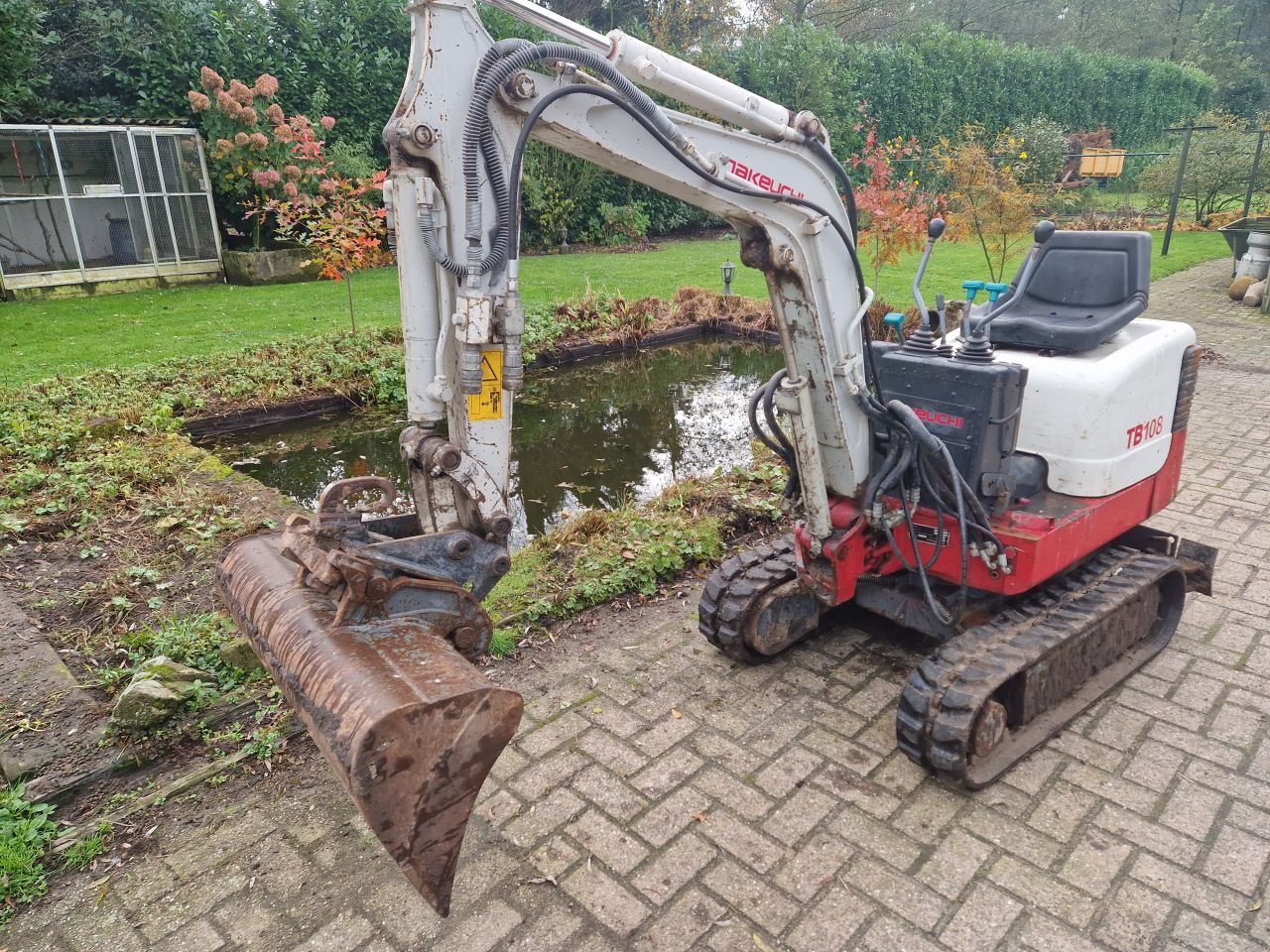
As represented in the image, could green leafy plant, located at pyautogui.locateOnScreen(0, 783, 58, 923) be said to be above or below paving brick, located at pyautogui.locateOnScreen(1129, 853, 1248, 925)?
above

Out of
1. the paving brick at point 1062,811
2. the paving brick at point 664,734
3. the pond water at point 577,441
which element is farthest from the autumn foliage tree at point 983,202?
the paving brick at point 664,734

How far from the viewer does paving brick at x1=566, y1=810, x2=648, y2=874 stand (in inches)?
113

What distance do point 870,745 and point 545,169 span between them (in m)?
15.6

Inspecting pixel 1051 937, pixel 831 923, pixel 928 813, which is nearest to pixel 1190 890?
pixel 1051 937

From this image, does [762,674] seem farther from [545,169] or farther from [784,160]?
[545,169]

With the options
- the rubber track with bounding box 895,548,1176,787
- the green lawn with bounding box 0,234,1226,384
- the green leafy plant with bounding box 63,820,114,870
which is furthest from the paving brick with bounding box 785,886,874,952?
the green lawn with bounding box 0,234,1226,384

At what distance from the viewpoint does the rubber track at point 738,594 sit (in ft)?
12.5

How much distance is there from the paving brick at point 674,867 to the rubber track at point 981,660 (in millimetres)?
867

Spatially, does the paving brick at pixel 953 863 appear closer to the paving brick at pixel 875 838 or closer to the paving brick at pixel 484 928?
the paving brick at pixel 875 838

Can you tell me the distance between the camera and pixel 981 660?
3232 millimetres

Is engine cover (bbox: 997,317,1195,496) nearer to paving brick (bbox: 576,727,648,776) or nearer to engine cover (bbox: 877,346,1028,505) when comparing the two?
engine cover (bbox: 877,346,1028,505)

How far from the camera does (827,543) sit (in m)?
3.67

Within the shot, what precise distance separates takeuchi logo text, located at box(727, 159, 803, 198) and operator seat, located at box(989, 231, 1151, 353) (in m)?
1.36

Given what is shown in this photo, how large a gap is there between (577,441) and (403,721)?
6.04 metres
